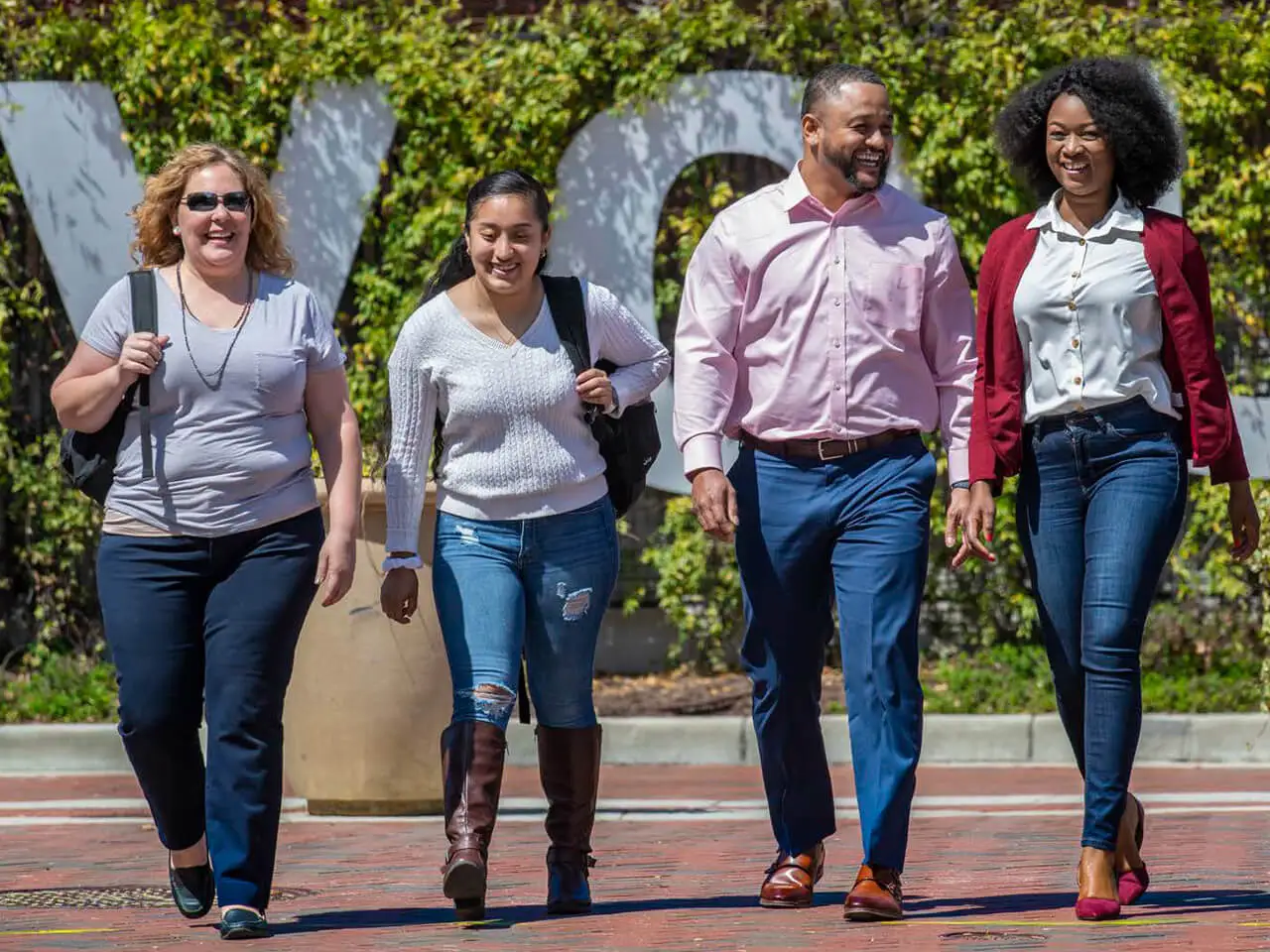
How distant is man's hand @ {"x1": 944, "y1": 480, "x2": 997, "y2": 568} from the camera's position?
5180 mm

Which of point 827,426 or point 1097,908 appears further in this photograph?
point 827,426

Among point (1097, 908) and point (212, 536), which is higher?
point (212, 536)

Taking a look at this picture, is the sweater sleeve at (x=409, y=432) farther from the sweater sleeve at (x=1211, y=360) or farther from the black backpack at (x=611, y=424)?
the sweater sleeve at (x=1211, y=360)

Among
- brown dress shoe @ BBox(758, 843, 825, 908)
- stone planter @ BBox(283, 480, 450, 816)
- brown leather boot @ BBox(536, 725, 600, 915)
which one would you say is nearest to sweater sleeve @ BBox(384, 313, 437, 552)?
brown leather boot @ BBox(536, 725, 600, 915)

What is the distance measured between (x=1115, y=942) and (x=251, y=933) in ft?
6.13

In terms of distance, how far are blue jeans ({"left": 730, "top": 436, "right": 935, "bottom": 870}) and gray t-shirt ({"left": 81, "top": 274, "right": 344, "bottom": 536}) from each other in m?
1.10

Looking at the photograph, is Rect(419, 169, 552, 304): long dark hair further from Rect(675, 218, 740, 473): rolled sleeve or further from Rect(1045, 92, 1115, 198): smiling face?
Rect(1045, 92, 1115, 198): smiling face

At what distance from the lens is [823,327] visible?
5.20 metres

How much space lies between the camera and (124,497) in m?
5.05

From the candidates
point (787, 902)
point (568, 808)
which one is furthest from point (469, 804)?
point (787, 902)

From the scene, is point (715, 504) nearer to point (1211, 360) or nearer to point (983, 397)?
point (983, 397)

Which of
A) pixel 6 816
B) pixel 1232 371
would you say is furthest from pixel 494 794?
pixel 1232 371

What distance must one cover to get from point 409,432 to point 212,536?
0.53 metres

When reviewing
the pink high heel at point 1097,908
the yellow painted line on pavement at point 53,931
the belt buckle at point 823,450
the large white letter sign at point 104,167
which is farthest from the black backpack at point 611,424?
the large white letter sign at point 104,167
